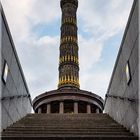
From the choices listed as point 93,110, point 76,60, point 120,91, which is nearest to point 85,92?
point 93,110

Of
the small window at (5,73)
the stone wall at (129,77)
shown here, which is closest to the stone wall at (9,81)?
the small window at (5,73)

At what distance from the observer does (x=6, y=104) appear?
30.8 ft

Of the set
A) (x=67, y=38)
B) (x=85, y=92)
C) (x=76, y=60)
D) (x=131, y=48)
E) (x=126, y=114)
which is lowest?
(x=126, y=114)

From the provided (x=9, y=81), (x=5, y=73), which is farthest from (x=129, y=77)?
(x=9, y=81)

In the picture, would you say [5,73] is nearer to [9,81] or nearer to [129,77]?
[9,81]

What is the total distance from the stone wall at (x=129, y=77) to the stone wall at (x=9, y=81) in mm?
3558

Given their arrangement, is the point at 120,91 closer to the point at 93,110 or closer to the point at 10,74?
the point at 10,74

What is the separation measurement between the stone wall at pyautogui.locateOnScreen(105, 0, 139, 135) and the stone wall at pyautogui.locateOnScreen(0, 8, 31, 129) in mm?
3558

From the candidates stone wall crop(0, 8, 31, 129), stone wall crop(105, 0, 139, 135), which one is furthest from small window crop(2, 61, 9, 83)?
stone wall crop(105, 0, 139, 135)

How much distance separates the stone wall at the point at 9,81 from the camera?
8.68m

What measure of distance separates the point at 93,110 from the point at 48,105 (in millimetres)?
4190

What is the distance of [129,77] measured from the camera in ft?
28.2

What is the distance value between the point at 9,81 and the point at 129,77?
381 cm

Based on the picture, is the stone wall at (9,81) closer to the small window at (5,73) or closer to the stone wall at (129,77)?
the small window at (5,73)
